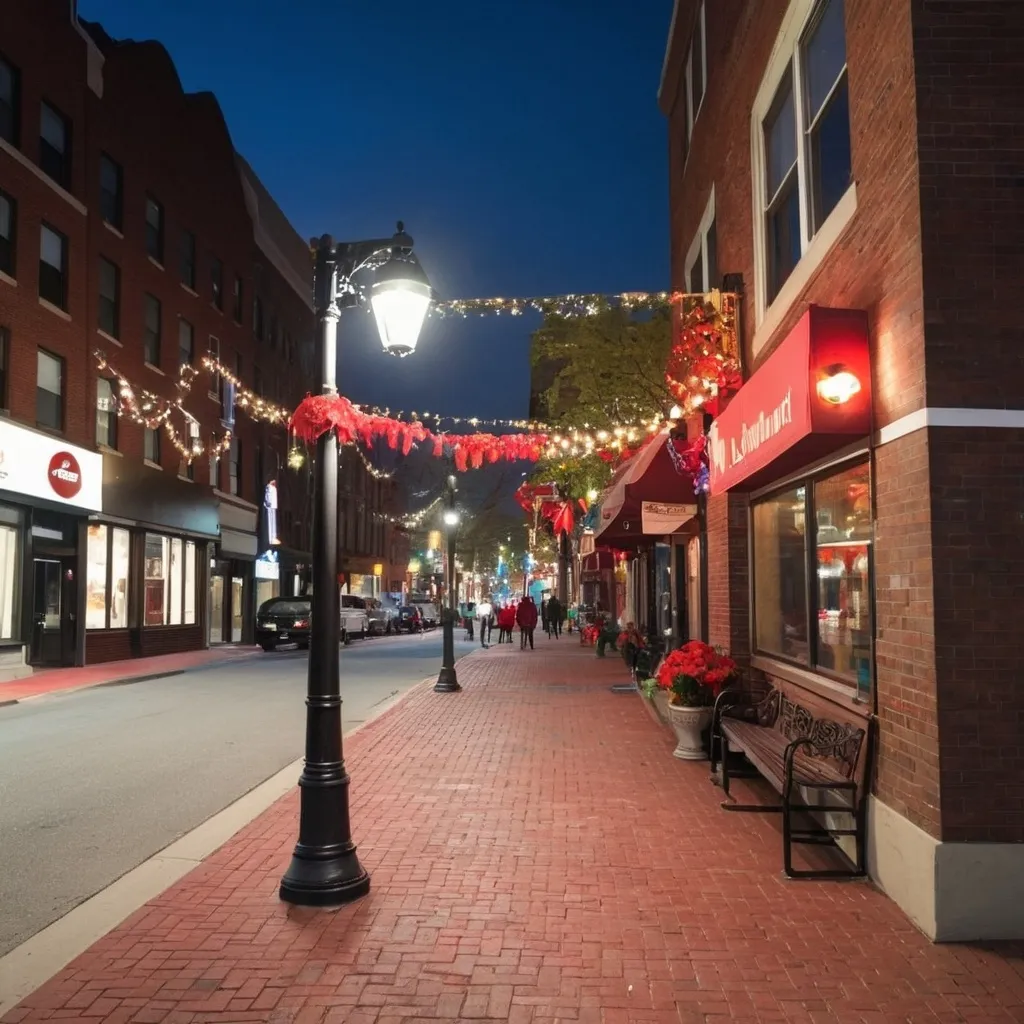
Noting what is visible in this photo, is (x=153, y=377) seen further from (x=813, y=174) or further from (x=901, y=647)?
(x=901, y=647)

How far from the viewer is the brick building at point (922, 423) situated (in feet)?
15.4

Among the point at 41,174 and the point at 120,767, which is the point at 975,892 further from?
the point at 41,174

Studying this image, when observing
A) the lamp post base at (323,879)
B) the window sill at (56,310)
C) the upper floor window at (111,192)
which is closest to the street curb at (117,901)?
the lamp post base at (323,879)

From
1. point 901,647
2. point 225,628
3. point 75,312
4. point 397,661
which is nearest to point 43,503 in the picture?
point 75,312

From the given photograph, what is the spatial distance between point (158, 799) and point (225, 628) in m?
25.4

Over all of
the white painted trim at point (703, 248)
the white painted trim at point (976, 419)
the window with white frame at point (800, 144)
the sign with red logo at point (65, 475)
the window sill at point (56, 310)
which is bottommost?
the white painted trim at point (976, 419)

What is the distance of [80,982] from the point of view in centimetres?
429

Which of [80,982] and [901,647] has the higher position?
[901,647]

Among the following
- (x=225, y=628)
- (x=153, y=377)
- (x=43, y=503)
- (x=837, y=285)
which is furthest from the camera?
(x=225, y=628)

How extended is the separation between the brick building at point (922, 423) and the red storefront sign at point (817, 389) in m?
0.01

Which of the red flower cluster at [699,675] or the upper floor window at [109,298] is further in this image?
the upper floor window at [109,298]

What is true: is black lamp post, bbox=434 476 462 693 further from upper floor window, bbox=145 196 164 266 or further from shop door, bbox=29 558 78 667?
upper floor window, bbox=145 196 164 266

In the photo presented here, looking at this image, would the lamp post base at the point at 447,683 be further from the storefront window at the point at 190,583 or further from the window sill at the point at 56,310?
the storefront window at the point at 190,583

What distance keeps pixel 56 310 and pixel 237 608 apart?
1502 cm
